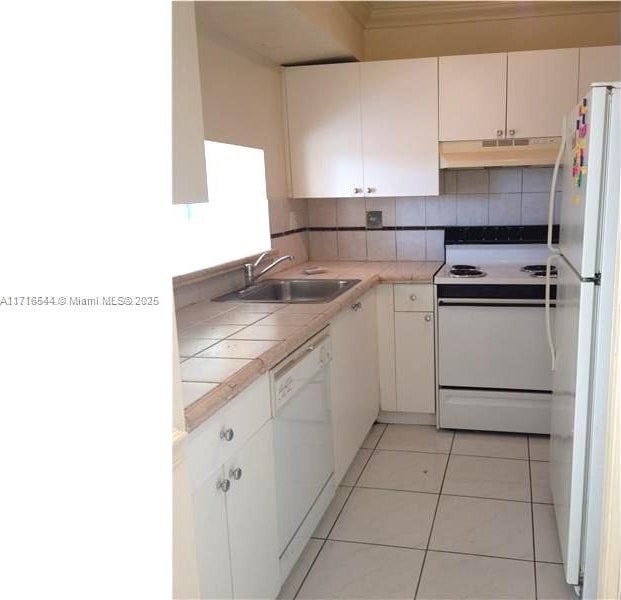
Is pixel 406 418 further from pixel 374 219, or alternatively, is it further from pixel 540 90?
pixel 540 90

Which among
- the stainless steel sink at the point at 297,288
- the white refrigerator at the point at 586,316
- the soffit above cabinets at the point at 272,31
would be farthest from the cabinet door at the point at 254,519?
the soffit above cabinets at the point at 272,31

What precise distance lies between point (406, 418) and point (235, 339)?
172 cm

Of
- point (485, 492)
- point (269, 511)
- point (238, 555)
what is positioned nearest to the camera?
point (238, 555)

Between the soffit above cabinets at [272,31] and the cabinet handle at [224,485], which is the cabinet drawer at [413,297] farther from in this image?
the cabinet handle at [224,485]

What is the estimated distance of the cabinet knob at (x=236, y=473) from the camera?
1.55 metres

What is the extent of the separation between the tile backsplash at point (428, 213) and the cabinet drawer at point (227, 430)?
214cm

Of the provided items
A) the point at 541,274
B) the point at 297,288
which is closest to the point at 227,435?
the point at 297,288

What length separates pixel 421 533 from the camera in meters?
2.36

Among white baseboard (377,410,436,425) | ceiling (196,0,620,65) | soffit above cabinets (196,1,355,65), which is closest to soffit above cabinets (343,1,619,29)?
ceiling (196,0,620,65)

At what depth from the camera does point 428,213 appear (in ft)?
12.0
